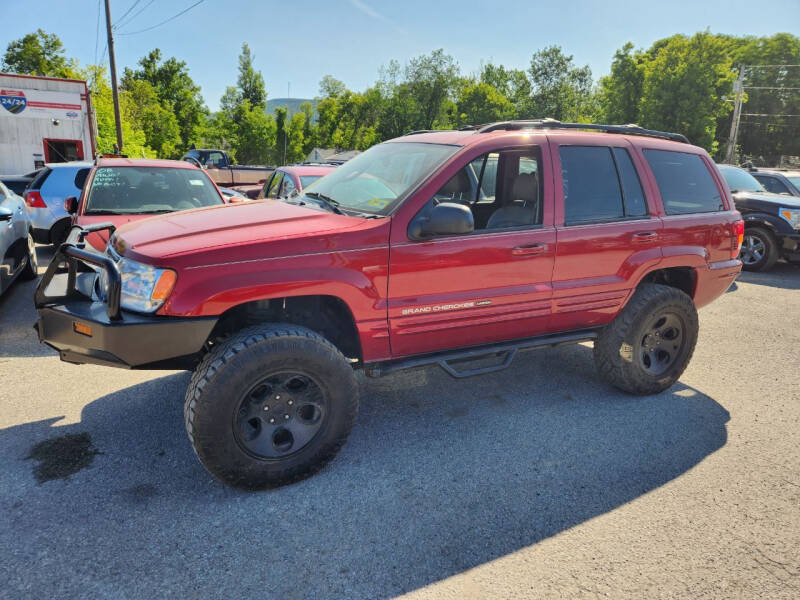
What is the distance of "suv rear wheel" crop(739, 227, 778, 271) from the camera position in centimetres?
986

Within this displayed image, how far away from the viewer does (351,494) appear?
116 inches

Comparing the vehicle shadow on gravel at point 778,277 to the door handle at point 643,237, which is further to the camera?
the vehicle shadow on gravel at point 778,277

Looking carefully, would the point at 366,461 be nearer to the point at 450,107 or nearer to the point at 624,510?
the point at 624,510

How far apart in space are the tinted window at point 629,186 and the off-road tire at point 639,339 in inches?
24.2

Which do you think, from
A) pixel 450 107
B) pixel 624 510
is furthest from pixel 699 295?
pixel 450 107

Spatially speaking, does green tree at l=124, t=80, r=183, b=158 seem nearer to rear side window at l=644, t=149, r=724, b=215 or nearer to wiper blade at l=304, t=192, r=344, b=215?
wiper blade at l=304, t=192, r=344, b=215

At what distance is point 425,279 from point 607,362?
1.85m

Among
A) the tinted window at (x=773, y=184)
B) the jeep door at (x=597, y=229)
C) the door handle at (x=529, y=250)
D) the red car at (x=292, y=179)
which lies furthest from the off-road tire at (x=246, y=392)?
the tinted window at (x=773, y=184)

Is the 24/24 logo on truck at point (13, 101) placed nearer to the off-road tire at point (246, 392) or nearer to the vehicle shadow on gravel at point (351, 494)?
the vehicle shadow on gravel at point (351, 494)

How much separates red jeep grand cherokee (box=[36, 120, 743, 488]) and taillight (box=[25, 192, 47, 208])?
266 inches

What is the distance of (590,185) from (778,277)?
26.8ft

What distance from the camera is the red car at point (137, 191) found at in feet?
18.3

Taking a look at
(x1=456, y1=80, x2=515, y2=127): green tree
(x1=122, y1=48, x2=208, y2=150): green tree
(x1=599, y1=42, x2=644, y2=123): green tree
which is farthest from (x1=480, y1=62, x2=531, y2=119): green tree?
(x1=122, y1=48, x2=208, y2=150): green tree

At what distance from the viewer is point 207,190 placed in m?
6.32
